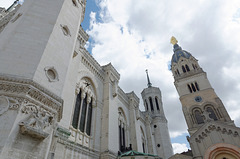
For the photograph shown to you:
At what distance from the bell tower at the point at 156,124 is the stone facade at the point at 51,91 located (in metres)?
12.5

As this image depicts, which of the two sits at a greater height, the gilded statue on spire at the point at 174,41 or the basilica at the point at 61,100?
the gilded statue on spire at the point at 174,41

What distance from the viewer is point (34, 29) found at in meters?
8.55

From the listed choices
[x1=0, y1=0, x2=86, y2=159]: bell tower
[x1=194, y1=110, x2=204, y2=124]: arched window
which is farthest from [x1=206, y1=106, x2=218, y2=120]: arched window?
[x1=0, y1=0, x2=86, y2=159]: bell tower

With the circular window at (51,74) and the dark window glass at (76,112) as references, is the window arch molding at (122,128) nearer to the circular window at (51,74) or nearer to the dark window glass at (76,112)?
the dark window glass at (76,112)

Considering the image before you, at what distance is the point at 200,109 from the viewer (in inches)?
1248

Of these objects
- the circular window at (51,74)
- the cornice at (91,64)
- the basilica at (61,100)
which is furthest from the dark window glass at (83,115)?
the circular window at (51,74)

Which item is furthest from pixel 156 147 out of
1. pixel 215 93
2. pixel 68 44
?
pixel 68 44

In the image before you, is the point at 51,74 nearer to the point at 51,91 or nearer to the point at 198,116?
the point at 51,91

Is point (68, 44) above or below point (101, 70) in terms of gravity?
below

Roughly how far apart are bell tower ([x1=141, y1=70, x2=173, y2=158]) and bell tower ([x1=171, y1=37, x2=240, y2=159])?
4.90 metres

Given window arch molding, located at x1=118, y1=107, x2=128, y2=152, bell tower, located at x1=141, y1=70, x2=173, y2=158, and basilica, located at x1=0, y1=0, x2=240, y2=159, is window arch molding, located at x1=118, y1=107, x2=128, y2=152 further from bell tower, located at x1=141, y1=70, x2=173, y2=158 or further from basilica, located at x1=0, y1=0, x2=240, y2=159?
bell tower, located at x1=141, y1=70, x2=173, y2=158

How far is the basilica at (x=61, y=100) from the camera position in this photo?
6.11 metres

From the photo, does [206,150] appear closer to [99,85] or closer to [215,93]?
[99,85]

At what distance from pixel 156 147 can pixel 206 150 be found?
642 inches
